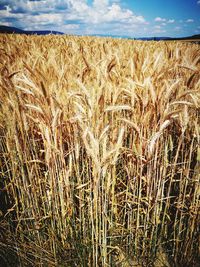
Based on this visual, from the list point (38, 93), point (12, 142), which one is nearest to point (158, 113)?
point (38, 93)

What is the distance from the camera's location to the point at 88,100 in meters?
1.26

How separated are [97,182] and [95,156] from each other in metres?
0.14

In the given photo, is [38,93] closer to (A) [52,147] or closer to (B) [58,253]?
(A) [52,147]

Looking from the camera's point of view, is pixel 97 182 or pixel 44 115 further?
pixel 44 115

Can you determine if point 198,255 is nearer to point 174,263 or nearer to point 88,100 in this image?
point 174,263

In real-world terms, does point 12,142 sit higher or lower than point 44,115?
lower

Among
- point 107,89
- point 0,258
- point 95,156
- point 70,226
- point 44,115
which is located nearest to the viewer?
point 95,156

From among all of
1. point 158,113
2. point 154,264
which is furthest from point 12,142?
point 154,264

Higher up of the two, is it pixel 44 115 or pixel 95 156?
pixel 44 115

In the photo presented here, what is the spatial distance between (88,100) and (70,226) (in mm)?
743

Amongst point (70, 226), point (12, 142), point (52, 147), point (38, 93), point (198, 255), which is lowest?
point (198, 255)

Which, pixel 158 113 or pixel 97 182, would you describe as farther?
pixel 158 113

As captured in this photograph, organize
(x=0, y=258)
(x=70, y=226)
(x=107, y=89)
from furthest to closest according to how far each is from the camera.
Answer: (x=107, y=89), (x=0, y=258), (x=70, y=226)

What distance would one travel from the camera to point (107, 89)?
5.54ft
